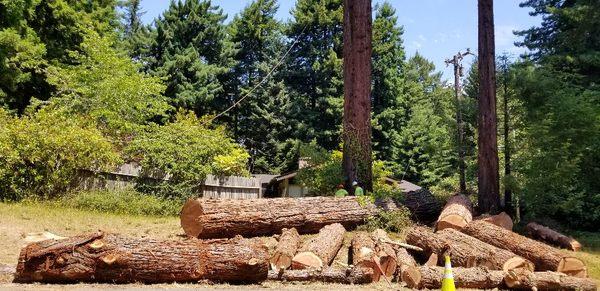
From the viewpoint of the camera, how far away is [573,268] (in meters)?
7.39

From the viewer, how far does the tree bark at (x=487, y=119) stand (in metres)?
13.5

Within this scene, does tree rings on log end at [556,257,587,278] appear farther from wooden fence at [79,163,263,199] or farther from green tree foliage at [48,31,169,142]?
green tree foliage at [48,31,169,142]

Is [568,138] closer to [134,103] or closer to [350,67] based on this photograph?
[350,67]

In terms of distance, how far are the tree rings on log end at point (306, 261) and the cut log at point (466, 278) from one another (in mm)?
1353

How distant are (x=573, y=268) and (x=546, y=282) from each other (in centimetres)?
103

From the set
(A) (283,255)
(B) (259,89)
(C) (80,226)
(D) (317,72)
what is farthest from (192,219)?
(D) (317,72)

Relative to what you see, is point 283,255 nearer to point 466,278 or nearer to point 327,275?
point 327,275

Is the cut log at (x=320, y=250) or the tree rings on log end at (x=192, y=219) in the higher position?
the tree rings on log end at (x=192, y=219)

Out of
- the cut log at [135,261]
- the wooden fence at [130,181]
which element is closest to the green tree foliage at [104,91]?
the wooden fence at [130,181]

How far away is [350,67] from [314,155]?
3377 mm

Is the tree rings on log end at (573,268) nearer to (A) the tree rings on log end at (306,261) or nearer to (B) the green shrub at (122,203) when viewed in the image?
(A) the tree rings on log end at (306,261)

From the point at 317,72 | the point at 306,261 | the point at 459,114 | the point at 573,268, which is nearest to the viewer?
the point at 306,261

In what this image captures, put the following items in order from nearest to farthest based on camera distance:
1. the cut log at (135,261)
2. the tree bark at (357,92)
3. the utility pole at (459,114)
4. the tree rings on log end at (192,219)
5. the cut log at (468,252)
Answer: the cut log at (135,261), the cut log at (468,252), the tree rings on log end at (192,219), the tree bark at (357,92), the utility pole at (459,114)

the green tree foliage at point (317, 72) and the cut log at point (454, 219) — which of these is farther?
the green tree foliage at point (317, 72)
